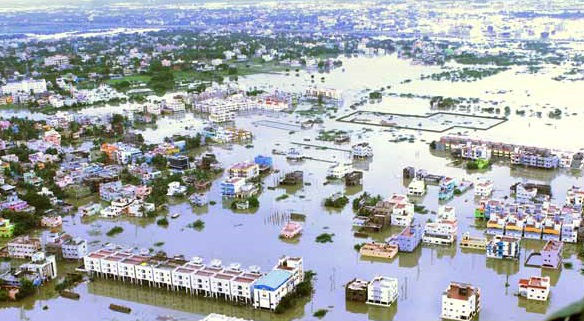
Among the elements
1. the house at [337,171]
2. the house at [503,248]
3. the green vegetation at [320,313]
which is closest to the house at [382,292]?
the green vegetation at [320,313]

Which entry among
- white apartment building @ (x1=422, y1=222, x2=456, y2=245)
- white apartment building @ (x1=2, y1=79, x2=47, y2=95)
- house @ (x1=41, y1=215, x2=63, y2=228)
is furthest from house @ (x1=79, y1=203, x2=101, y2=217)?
white apartment building @ (x1=2, y1=79, x2=47, y2=95)

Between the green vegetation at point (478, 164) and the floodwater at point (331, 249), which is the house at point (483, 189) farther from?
the green vegetation at point (478, 164)

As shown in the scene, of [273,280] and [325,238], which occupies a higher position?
[273,280]

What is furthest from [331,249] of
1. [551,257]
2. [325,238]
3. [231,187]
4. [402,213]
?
[231,187]

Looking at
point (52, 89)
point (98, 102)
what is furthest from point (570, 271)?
point (52, 89)

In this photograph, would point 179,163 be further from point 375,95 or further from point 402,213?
point 375,95
